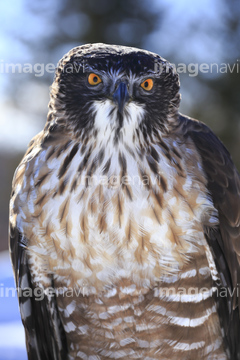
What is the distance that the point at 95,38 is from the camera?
986cm

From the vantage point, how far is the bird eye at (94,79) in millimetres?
1884

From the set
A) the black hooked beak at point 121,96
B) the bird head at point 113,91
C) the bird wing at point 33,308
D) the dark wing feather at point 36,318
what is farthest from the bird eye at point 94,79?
the dark wing feather at point 36,318

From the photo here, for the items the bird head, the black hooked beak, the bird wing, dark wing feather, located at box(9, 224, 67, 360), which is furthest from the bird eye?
dark wing feather, located at box(9, 224, 67, 360)

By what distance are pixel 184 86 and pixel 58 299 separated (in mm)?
7943

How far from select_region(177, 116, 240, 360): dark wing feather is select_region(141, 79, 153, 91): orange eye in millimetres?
347

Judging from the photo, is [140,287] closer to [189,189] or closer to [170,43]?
[189,189]

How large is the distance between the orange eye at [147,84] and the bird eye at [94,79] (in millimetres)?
204

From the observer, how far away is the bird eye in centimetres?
188

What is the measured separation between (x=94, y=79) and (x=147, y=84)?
0.25 metres

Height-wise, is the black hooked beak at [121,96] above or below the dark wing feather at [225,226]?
above

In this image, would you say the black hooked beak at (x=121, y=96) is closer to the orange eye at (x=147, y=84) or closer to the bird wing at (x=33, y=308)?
the orange eye at (x=147, y=84)

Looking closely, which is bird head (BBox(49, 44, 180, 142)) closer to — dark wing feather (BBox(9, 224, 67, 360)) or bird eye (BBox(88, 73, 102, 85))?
bird eye (BBox(88, 73, 102, 85))

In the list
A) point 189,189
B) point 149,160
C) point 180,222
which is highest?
point 149,160

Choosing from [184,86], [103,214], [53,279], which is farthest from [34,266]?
[184,86]
